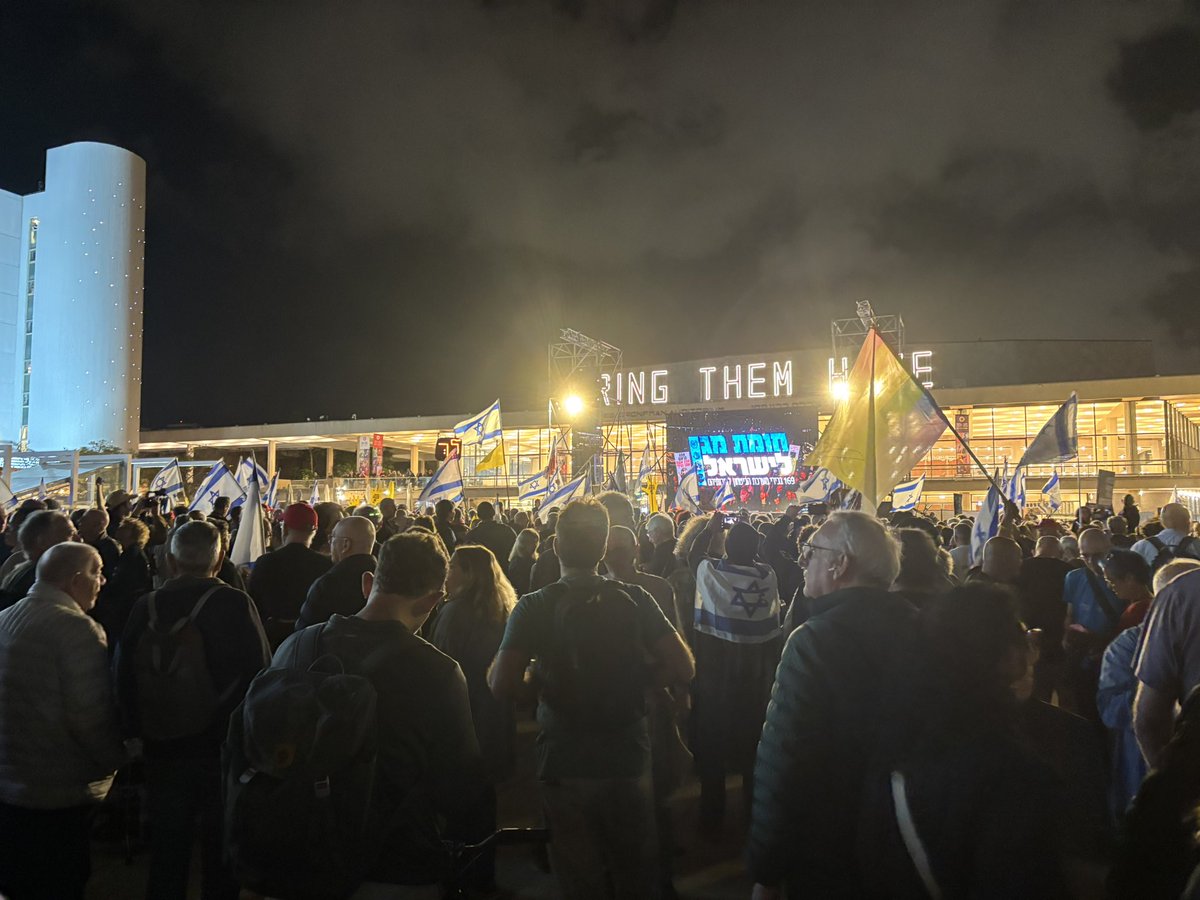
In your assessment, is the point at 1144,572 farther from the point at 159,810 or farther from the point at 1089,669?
the point at 159,810

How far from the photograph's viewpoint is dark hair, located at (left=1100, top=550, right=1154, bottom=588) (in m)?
4.68

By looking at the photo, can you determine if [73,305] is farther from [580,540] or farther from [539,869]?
[580,540]

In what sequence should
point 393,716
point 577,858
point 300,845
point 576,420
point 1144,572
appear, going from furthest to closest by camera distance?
point 576,420 < point 1144,572 < point 577,858 < point 393,716 < point 300,845

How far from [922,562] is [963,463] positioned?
38470 mm

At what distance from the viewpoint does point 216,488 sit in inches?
535

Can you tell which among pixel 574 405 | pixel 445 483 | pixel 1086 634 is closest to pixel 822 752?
pixel 1086 634

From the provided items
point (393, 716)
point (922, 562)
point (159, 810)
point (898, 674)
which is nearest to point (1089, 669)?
point (922, 562)

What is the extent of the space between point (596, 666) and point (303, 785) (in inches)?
45.8

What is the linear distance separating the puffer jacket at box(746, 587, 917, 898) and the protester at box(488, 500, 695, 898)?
726mm

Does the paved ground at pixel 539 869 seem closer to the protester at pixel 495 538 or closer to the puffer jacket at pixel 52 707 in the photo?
the puffer jacket at pixel 52 707

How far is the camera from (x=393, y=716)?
2320mm

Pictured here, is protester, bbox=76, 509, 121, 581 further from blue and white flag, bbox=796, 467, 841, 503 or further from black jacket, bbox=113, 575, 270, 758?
blue and white flag, bbox=796, 467, 841, 503

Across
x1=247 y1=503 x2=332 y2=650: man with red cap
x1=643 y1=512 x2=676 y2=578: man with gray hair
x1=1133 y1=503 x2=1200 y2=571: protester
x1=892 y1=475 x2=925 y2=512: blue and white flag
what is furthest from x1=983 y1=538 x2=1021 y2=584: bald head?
x1=892 y1=475 x2=925 y2=512: blue and white flag

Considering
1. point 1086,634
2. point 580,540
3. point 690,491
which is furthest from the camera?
point 690,491
